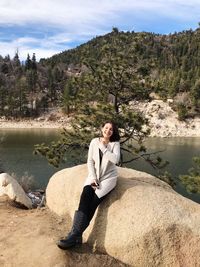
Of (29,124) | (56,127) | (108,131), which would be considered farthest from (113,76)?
(29,124)

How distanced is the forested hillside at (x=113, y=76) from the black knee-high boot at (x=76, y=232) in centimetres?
1171

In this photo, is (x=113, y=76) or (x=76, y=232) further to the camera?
(x=113, y=76)

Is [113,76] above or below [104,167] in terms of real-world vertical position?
above

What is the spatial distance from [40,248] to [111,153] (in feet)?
6.33

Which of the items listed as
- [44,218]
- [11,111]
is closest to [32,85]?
[11,111]

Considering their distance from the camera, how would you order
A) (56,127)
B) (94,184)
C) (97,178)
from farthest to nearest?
1. (56,127)
2. (97,178)
3. (94,184)

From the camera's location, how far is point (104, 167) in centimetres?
684

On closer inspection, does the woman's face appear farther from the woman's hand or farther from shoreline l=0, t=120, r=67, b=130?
shoreline l=0, t=120, r=67, b=130

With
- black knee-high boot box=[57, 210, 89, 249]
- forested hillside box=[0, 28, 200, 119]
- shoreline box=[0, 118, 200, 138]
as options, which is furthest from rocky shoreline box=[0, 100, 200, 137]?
black knee-high boot box=[57, 210, 89, 249]

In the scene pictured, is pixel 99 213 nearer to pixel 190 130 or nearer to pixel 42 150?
pixel 42 150

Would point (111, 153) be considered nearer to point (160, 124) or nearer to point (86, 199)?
point (86, 199)

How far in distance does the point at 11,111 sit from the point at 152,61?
244 ft

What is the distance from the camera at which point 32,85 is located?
10812 cm

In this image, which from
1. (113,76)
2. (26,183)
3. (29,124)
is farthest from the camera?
(29,124)
